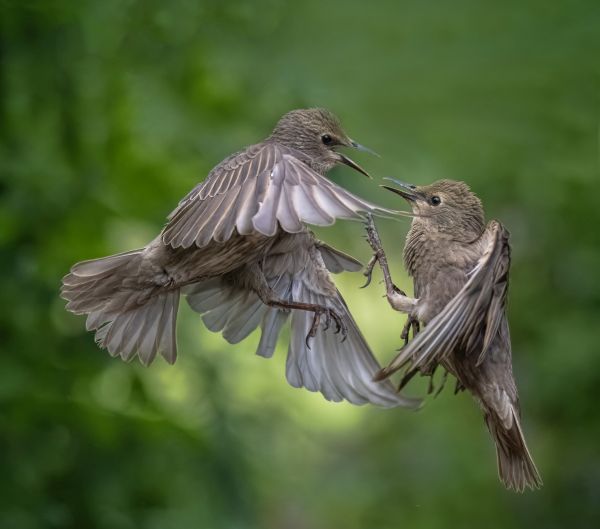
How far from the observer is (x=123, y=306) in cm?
407

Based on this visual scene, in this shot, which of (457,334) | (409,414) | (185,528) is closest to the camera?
(457,334)

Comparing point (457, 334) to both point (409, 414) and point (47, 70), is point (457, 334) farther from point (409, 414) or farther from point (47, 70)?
point (409, 414)

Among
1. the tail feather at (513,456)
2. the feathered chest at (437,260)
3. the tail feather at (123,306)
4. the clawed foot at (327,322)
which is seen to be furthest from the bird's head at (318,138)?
the tail feather at (513,456)

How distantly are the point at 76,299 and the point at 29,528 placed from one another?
6.11ft

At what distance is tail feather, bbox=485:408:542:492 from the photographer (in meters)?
3.90

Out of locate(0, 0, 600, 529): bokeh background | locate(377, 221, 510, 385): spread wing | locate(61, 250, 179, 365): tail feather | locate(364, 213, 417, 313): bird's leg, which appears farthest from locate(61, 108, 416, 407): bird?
locate(0, 0, 600, 529): bokeh background

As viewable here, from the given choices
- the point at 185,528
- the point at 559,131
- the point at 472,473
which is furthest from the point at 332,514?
the point at 559,131

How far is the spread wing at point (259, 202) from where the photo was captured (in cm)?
310

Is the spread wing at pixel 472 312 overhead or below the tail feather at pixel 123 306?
overhead

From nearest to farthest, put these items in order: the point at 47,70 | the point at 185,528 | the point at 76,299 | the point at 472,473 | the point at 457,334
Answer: the point at 457,334 < the point at 76,299 < the point at 47,70 < the point at 185,528 < the point at 472,473

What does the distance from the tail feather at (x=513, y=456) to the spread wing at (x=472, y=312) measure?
0.42m

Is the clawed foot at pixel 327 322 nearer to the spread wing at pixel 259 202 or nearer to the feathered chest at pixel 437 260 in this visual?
the feathered chest at pixel 437 260

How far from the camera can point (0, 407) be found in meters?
5.43

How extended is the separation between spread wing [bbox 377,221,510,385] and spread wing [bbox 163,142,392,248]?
49cm
